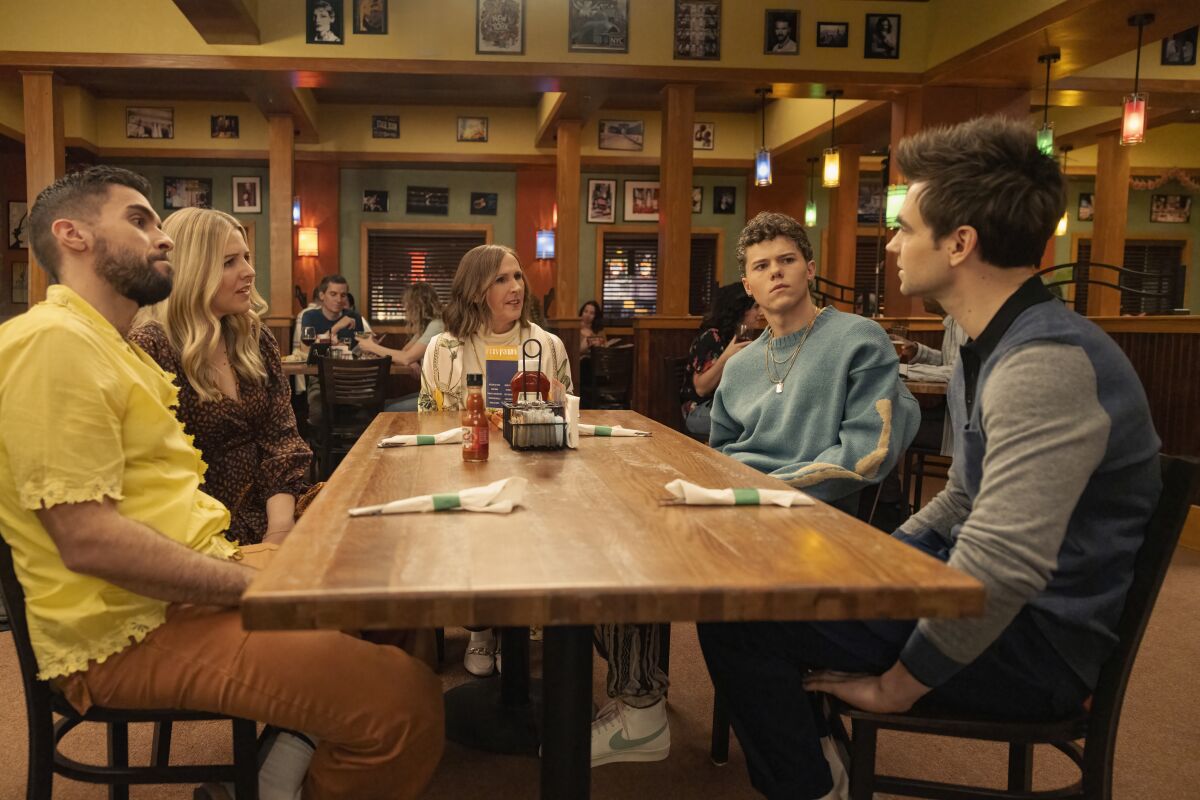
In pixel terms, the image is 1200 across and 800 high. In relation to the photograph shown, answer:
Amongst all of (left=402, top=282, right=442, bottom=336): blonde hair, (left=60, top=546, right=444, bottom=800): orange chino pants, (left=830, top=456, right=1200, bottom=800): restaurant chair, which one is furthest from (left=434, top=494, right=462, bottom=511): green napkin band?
(left=402, top=282, right=442, bottom=336): blonde hair

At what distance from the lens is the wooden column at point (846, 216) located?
9.75m

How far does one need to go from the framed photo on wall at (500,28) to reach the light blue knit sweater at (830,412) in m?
5.27

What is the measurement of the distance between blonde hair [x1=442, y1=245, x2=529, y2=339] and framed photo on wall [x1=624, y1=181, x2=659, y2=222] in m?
8.93

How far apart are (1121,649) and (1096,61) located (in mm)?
6219

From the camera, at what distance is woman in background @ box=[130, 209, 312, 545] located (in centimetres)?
205

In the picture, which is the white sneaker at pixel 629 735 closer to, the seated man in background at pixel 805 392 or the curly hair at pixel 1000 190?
the seated man in background at pixel 805 392

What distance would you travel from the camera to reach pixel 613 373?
7293 mm

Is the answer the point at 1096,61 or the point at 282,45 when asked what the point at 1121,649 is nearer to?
the point at 1096,61

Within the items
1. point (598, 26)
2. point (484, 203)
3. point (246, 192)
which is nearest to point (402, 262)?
point (484, 203)

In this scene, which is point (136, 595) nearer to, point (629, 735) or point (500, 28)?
point (629, 735)

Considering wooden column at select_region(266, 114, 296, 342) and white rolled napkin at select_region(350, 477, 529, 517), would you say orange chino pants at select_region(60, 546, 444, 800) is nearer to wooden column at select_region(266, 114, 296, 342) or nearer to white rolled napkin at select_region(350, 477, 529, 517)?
white rolled napkin at select_region(350, 477, 529, 517)

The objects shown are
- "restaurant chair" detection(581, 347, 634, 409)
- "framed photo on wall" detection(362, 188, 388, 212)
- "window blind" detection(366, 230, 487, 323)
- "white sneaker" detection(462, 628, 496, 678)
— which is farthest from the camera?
"window blind" detection(366, 230, 487, 323)

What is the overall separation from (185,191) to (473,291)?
9634 mm

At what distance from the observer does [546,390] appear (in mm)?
2555
